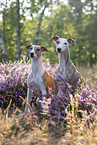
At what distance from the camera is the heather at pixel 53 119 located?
3207mm

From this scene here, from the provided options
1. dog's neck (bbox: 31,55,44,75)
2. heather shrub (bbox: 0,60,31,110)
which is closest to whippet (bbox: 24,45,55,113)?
dog's neck (bbox: 31,55,44,75)

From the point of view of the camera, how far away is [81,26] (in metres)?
17.3

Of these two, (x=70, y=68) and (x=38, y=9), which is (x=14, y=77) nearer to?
(x=70, y=68)

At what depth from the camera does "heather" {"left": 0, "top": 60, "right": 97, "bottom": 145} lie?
321 centimetres

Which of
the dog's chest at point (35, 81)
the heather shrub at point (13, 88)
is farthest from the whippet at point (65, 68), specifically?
the heather shrub at point (13, 88)

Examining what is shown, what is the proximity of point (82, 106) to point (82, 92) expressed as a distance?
0.31 meters

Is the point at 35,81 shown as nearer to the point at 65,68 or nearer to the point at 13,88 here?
the point at 65,68

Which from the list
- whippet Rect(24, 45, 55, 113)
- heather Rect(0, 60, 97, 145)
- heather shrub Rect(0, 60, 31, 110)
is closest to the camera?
heather Rect(0, 60, 97, 145)

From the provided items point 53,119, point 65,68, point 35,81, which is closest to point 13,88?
point 35,81

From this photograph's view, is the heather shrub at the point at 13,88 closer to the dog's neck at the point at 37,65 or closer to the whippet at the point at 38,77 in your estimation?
the whippet at the point at 38,77

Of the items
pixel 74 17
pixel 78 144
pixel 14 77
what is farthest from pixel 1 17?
pixel 74 17

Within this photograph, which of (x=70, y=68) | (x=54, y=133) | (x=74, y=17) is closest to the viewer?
(x=54, y=133)

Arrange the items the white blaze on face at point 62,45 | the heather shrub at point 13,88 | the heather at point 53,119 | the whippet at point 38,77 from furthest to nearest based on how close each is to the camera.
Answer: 1. the heather shrub at point 13,88
2. the white blaze on face at point 62,45
3. the whippet at point 38,77
4. the heather at point 53,119

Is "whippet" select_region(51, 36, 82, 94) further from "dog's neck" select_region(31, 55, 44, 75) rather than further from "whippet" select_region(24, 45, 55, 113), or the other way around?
"dog's neck" select_region(31, 55, 44, 75)
